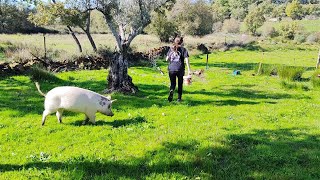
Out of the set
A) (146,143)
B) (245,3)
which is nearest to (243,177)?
(146,143)

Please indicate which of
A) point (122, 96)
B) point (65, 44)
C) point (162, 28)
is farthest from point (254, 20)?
point (122, 96)

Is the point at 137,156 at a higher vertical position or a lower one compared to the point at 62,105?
lower

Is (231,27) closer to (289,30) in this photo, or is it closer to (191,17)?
(289,30)

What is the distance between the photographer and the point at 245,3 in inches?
6614

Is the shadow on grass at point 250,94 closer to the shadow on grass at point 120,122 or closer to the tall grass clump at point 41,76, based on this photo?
the shadow on grass at point 120,122

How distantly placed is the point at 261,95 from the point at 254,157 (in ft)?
31.3

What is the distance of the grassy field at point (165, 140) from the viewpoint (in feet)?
21.7

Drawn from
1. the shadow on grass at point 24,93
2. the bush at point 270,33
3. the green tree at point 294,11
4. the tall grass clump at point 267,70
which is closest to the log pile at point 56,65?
the shadow on grass at point 24,93

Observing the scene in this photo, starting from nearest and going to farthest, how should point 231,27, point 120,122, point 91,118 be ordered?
point 91,118 < point 120,122 < point 231,27

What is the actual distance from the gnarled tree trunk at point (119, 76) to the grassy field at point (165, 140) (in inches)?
34.7

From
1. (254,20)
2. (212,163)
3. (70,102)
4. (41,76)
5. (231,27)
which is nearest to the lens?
(212,163)

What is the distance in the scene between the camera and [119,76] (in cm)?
1519

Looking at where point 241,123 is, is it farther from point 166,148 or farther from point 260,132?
point 166,148

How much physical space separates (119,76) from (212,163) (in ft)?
29.4
